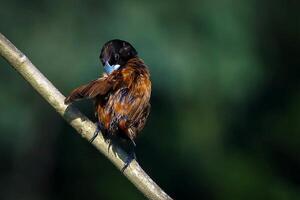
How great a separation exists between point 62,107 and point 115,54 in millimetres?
551

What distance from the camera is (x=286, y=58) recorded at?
12430 millimetres

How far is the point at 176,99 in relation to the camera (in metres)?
10.4

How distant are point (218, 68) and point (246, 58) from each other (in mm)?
379

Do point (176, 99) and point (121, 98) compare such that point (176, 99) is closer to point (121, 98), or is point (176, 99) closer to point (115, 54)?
point (115, 54)

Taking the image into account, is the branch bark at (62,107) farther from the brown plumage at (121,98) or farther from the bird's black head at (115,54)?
the bird's black head at (115,54)

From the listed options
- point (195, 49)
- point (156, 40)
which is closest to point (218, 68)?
point (195, 49)

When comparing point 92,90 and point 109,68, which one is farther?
point 109,68

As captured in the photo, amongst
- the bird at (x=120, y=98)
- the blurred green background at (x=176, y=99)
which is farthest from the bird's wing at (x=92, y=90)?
the blurred green background at (x=176, y=99)

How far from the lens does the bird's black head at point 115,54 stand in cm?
412

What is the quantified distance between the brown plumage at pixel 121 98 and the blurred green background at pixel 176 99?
4277mm

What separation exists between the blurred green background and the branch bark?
4670 millimetres

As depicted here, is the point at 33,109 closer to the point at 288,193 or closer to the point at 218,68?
the point at 218,68

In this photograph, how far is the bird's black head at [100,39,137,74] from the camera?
4.12m

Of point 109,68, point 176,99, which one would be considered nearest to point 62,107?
point 109,68
